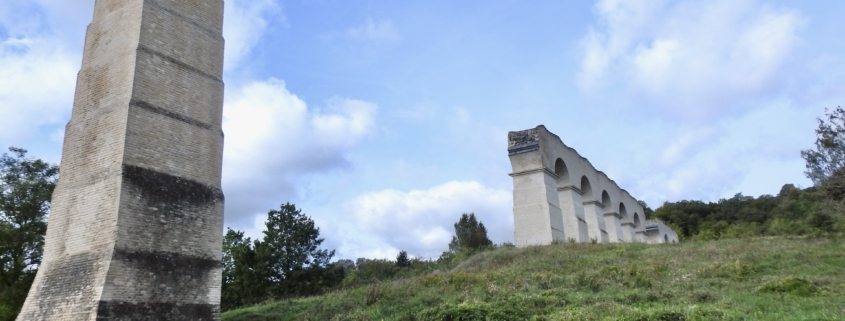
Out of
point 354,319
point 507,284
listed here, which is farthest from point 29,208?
point 507,284

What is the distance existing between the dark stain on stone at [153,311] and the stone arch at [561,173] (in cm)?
1646

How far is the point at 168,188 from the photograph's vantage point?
37.7ft

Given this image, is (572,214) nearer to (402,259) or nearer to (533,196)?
(533,196)

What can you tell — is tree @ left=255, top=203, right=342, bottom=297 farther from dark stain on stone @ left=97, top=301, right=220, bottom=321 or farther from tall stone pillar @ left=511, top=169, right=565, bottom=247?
dark stain on stone @ left=97, top=301, right=220, bottom=321

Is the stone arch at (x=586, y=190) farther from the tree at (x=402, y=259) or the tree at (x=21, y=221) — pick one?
the tree at (x=21, y=221)

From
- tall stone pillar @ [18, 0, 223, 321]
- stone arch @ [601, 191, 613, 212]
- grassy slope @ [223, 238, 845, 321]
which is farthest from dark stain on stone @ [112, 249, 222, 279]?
stone arch @ [601, 191, 613, 212]

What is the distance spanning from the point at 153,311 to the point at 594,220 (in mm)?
21202

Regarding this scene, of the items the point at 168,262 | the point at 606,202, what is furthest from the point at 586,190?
the point at 168,262

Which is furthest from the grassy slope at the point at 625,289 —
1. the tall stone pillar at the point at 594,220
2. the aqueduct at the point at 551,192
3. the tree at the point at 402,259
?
the tree at the point at 402,259

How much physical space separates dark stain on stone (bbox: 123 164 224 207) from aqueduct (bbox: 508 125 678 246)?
1251cm

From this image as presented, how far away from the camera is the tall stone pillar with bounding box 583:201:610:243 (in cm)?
2692

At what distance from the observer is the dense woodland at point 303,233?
16.7 m

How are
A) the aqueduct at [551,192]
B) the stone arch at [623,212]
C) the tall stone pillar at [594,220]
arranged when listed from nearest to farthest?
the aqueduct at [551,192]
the tall stone pillar at [594,220]
the stone arch at [623,212]

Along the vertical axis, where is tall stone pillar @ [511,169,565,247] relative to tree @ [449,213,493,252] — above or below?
below
